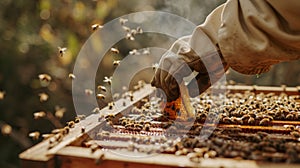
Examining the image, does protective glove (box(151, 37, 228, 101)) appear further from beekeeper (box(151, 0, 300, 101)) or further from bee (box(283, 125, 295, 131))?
bee (box(283, 125, 295, 131))

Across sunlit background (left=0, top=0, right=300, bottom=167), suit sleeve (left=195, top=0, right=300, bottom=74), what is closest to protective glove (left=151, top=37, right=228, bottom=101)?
suit sleeve (left=195, top=0, right=300, bottom=74)

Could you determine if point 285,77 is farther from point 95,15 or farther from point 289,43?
point 289,43

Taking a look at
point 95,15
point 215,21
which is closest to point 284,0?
point 215,21

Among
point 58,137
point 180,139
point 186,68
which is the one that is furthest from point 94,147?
point 186,68

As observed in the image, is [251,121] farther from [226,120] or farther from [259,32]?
[259,32]

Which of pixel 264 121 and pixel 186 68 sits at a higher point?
pixel 186 68

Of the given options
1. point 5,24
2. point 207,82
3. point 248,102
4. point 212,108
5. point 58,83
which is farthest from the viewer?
point 58,83
